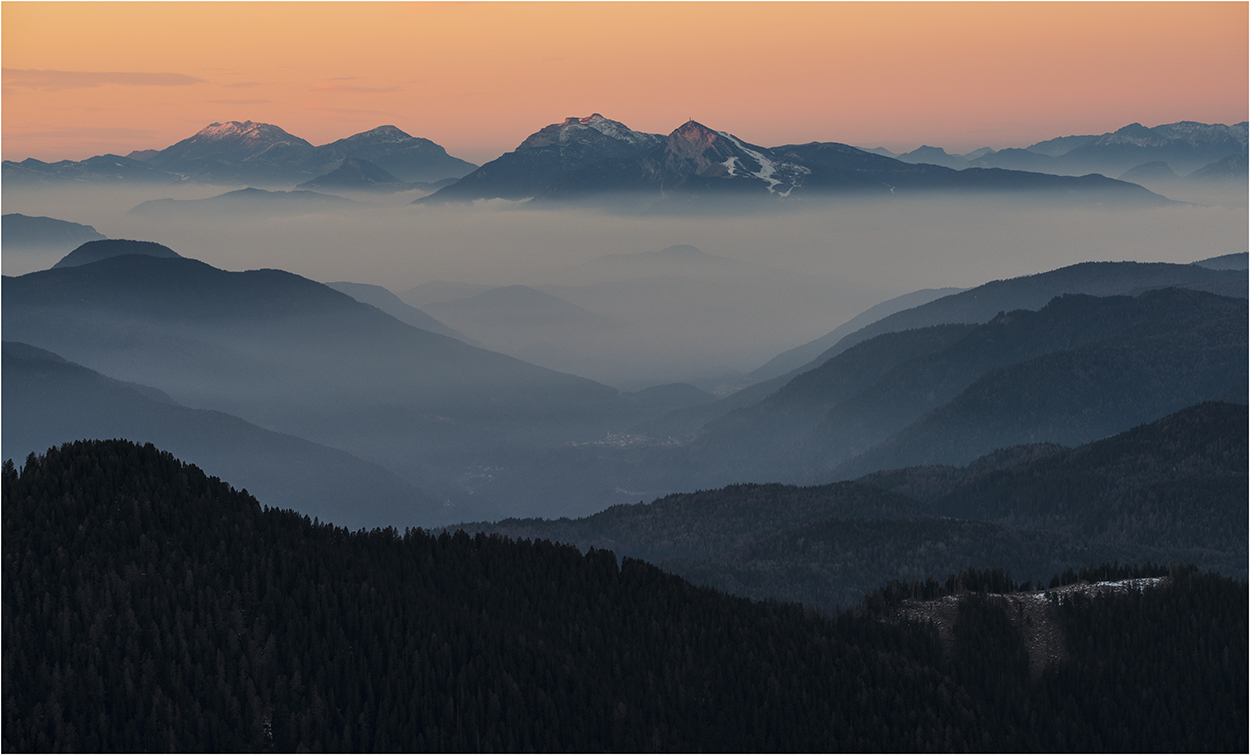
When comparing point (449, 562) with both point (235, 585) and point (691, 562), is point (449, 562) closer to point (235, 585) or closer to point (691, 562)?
point (235, 585)

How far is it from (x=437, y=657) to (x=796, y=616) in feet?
113

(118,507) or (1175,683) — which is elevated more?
(118,507)

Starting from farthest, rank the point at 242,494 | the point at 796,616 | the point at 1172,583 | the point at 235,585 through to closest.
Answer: the point at 1172,583, the point at 796,616, the point at 242,494, the point at 235,585

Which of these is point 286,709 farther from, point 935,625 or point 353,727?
point 935,625

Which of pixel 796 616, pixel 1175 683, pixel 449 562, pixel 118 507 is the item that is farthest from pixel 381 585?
pixel 1175 683

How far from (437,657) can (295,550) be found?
1218 cm

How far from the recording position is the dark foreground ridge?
5738cm

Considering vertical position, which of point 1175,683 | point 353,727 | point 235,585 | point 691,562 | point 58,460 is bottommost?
point 691,562

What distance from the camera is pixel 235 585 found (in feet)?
216

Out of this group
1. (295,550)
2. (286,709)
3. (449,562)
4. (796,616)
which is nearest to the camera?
(286,709)

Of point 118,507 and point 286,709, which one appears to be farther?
point 118,507

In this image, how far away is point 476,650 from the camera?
230 feet

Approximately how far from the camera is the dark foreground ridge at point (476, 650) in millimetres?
57375

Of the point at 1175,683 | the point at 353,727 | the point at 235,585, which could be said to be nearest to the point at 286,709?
the point at 353,727
